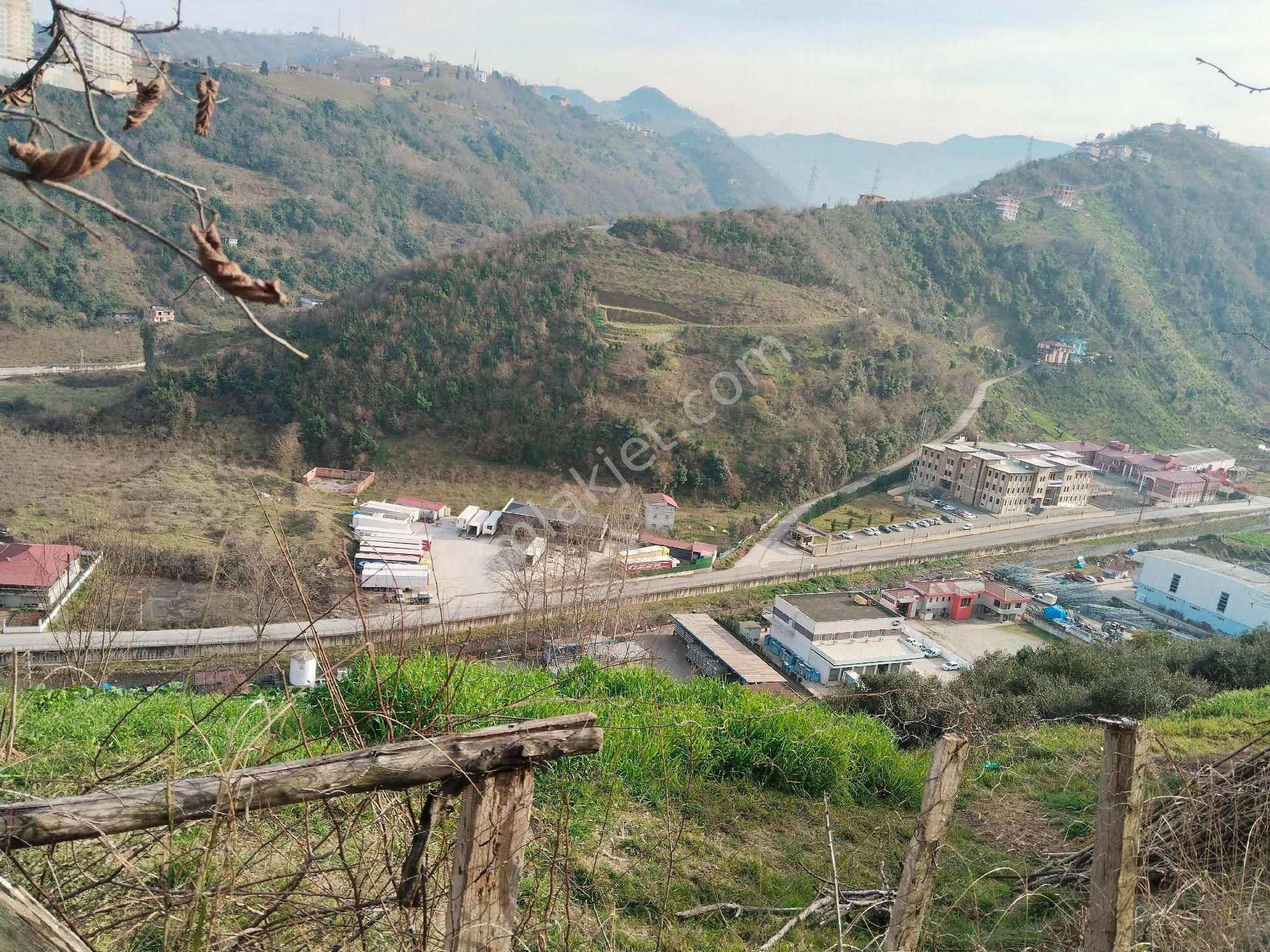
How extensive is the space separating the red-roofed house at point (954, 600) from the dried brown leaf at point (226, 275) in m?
15.4

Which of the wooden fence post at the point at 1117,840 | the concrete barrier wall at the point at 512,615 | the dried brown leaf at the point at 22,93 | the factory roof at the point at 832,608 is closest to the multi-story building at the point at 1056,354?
the concrete barrier wall at the point at 512,615

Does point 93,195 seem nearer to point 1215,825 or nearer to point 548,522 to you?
point 1215,825

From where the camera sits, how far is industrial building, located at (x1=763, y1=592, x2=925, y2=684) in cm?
1210

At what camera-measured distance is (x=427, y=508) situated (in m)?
18.5

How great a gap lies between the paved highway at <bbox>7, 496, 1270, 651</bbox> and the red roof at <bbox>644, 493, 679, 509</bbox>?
275cm

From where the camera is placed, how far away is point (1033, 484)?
2169cm

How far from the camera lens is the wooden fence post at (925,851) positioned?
1588 mm

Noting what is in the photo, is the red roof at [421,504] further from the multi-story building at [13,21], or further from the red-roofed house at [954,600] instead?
the multi-story building at [13,21]

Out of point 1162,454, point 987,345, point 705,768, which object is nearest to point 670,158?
point 987,345

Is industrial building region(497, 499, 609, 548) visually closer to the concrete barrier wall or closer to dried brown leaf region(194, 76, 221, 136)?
the concrete barrier wall

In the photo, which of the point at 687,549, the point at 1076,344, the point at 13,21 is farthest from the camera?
the point at 1076,344

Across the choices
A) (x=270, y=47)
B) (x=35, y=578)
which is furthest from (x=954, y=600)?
(x=270, y=47)

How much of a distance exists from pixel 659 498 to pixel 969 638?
780 cm

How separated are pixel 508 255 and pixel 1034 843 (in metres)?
26.2
